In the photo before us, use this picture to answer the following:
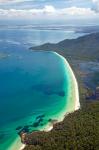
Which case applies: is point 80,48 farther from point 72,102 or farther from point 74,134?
point 74,134

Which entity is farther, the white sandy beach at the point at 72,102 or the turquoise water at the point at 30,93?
the turquoise water at the point at 30,93

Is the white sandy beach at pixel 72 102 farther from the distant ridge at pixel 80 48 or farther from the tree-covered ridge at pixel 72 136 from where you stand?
the distant ridge at pixel 80 48

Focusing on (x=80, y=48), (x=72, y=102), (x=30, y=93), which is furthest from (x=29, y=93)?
(x=80, y=48)

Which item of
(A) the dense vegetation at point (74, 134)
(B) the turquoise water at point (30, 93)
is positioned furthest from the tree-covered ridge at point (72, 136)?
(B) the turquoise water at point (30, 93)

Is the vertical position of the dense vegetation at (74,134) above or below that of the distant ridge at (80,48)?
below

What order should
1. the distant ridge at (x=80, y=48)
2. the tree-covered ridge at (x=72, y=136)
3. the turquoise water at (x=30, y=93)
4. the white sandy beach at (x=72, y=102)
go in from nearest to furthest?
the tree-covered ridge at (x=72, y=136) → the white sandy beach at (x=72, y=102) → the turquoise water at (x=30, y=93) → the distant ridge at (x=80, y=48)

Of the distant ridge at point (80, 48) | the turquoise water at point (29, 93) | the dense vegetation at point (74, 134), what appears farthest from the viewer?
the distant ridge at point (80, 48)
